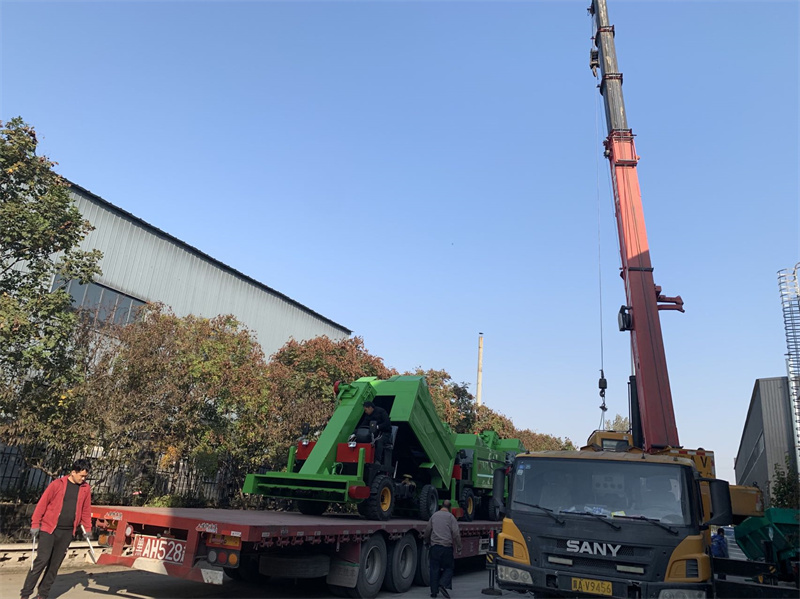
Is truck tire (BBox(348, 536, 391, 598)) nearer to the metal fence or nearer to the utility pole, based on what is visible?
Result: the metal fence

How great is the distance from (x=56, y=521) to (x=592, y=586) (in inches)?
241

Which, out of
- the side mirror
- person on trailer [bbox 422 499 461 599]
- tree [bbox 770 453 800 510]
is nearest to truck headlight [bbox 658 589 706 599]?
the side mirror

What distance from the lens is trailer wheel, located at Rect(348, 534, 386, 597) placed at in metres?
7.85

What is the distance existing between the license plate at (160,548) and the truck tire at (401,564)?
337cm

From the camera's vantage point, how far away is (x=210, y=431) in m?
13.6

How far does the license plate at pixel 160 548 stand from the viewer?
21.2 ft

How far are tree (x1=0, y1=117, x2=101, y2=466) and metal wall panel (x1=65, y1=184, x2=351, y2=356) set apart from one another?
7116 mm

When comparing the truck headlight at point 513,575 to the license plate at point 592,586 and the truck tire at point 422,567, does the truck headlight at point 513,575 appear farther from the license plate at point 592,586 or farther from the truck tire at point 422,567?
the truck tire at point 422,567

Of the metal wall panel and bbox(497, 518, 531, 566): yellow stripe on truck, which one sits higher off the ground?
the metal wall panel

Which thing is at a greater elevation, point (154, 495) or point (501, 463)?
point (501, 463)

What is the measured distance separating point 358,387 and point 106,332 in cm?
613

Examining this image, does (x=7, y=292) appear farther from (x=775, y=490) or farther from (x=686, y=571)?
(x=775, y=490)

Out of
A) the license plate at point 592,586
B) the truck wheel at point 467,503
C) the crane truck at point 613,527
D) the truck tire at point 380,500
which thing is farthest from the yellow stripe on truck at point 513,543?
the truck wheel at point 467,503

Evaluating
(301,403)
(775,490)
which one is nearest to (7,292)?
(301,403)
